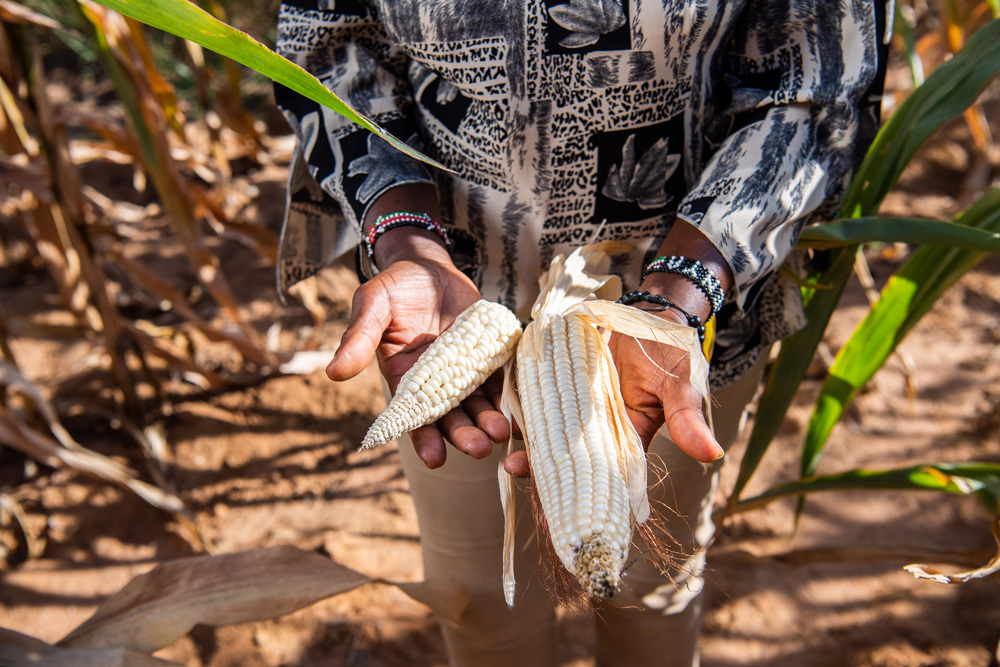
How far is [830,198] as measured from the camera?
40.1 inches

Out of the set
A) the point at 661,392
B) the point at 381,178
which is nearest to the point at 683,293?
the point at 661,392

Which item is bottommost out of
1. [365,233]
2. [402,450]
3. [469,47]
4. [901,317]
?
[402,450]

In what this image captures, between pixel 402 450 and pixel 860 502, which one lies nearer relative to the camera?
pixel 402 450

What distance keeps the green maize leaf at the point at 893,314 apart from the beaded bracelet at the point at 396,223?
34.5 inches

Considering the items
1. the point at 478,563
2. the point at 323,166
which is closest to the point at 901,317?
the point at 478,563

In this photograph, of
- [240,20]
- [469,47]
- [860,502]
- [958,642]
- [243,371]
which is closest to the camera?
[469,47]

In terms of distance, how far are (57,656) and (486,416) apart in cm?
83

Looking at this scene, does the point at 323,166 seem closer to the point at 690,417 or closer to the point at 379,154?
the point at 379,154

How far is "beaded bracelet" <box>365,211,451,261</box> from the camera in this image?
2.99 ft

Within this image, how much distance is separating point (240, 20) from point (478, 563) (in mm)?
4403

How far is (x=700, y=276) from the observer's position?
814 mm

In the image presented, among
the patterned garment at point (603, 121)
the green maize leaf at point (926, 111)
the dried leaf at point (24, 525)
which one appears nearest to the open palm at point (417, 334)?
the patterned garment at point (603, 121)

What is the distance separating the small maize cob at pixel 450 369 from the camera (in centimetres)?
74

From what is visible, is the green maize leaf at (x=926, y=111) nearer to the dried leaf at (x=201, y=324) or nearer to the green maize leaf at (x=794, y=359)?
the green maize leaf at (x=794, y=359)
